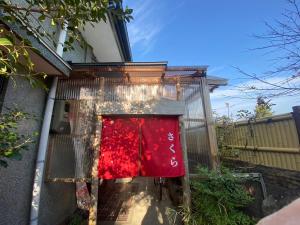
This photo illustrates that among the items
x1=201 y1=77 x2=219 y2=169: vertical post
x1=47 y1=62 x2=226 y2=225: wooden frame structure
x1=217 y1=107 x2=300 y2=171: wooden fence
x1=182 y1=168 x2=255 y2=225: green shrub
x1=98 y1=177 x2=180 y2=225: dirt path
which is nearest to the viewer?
x1=182 y1=168 x2=255 y2=225: green shrub

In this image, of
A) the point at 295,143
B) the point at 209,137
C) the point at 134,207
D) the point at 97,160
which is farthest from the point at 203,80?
the point at 134,207

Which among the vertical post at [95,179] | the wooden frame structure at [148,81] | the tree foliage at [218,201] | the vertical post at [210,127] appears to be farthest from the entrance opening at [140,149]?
the vertical post at [210,127]

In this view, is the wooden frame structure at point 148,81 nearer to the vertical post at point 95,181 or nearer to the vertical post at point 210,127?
the vertical post at point 210,127

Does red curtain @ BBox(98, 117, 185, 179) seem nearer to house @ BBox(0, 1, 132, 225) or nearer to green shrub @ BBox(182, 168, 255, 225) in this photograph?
green shrub @ BBox(182, 168, 255, 225)

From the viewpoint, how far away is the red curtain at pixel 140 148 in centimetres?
420

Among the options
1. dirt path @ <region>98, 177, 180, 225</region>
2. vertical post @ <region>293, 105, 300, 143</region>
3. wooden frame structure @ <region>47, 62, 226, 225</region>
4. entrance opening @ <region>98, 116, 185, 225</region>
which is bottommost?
dirt path @ <region>98, 177, 180, 225</region>

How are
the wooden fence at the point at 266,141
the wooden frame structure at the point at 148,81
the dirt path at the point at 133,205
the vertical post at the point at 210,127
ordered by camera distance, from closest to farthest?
the wooden fence at the point at 266,141 → the vertical post at the point at 210,127 → the wooden frame structure at the point at 148,81 → the dirt path at the point at 133,205

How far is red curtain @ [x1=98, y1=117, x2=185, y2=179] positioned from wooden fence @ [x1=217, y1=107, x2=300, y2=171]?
93.3 inches

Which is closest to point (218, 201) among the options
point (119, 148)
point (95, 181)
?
point (119, 148)

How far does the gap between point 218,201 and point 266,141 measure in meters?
2.17

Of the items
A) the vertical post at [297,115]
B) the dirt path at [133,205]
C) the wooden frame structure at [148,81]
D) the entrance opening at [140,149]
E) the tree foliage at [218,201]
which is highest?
the wooden frame structure at [148,81]

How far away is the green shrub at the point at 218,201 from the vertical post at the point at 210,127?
1.10 ft

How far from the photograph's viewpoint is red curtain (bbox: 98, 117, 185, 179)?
4.20m

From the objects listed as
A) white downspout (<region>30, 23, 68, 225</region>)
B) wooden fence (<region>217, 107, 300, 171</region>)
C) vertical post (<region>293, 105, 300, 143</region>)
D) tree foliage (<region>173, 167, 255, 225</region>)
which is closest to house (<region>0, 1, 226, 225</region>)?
white downspout (<region>30, 23, 68, 225</region>)
